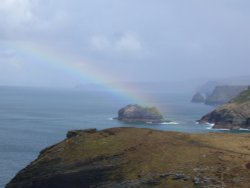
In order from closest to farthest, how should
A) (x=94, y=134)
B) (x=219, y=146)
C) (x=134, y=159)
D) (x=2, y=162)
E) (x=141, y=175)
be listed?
(x=141, y=175) → (x=134, y=159) → (x=219, y=146) → (x=94, y=134) → (x=2, y=162)

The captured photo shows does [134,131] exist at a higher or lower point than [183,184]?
higher

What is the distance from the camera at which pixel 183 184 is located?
89.2 meters

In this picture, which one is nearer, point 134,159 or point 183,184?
point 183,184

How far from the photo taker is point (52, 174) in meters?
101

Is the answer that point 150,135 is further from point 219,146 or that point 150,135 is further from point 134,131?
point 219,146

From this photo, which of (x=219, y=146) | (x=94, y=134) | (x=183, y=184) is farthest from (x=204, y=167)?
(x=94, y=134)

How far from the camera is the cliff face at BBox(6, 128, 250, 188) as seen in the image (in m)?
91.3

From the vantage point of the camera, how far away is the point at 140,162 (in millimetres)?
98000

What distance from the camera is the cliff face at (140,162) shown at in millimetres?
91312

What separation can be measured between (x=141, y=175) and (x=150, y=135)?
19.1 m

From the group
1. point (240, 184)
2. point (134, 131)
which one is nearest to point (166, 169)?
point (240, 184)

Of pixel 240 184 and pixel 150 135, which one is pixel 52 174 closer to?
pixel 150 135

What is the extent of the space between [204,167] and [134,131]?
25.1 meters

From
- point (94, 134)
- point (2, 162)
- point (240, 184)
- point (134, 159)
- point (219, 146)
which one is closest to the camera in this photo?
point (240, 184)
